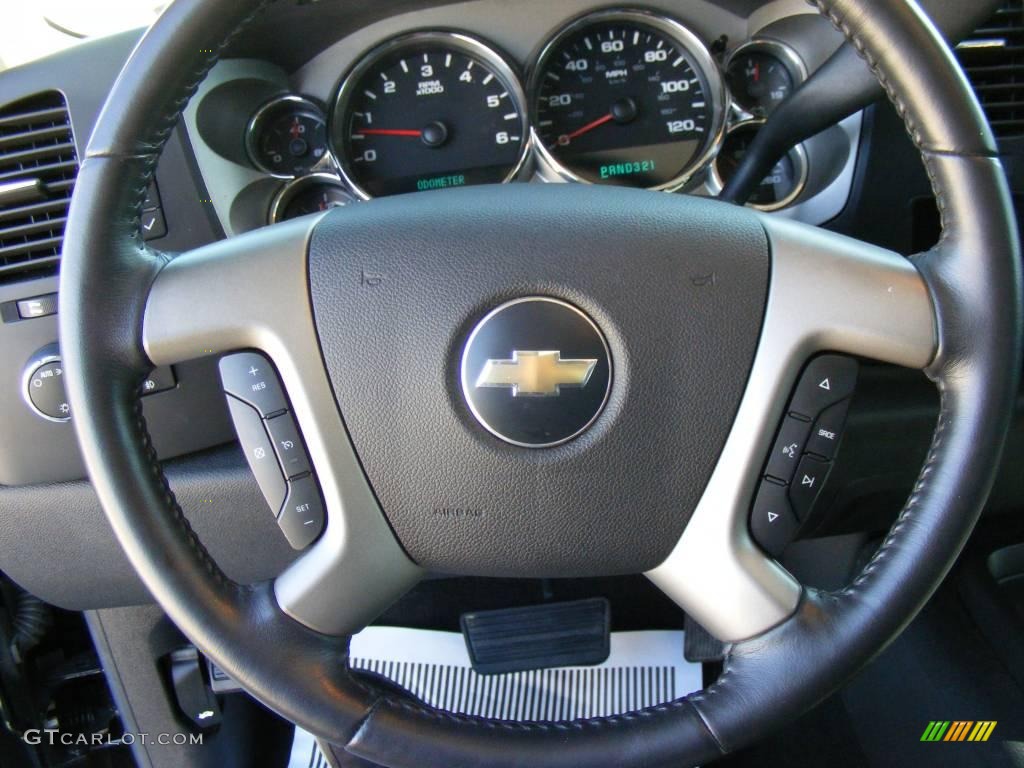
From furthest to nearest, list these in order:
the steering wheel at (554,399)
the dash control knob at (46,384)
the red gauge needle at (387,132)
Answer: the red gauge needle at (387,132)
the dash control knob at (46,384)
the steering wheel at (554,399)

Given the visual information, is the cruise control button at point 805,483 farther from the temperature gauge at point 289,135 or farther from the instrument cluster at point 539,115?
the temperature gauge at point 289,135

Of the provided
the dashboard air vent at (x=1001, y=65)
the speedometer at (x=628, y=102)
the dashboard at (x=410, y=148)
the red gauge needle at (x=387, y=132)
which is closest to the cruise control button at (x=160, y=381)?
the dashboard at (x=410, y=148)

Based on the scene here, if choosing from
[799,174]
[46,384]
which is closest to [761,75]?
[799,174]

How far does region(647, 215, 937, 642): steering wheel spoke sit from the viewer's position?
77 cm

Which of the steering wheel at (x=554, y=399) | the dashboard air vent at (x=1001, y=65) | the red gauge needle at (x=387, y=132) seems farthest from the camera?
the red gauge needle at (x=387, y=132)

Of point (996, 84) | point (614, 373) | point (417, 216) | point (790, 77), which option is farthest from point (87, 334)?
point (996, 84)

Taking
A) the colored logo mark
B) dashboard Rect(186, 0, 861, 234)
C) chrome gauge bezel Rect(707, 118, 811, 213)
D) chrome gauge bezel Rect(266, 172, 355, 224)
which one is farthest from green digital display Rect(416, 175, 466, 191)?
the colored logo mark

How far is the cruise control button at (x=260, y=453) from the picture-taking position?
2.70 feet

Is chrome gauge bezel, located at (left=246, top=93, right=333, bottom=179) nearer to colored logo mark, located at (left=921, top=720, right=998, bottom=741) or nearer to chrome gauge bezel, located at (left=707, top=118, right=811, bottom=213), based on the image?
chrome gauge bezel, located at (left=707, top=118, right=811, bottom=213)

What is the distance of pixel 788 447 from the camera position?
0.81 metres

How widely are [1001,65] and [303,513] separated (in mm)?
1033

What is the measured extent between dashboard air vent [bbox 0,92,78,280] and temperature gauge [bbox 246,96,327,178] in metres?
0.24

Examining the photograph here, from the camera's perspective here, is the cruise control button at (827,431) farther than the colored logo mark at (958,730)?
No

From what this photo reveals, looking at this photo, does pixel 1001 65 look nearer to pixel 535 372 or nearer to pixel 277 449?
pixel 535 372
